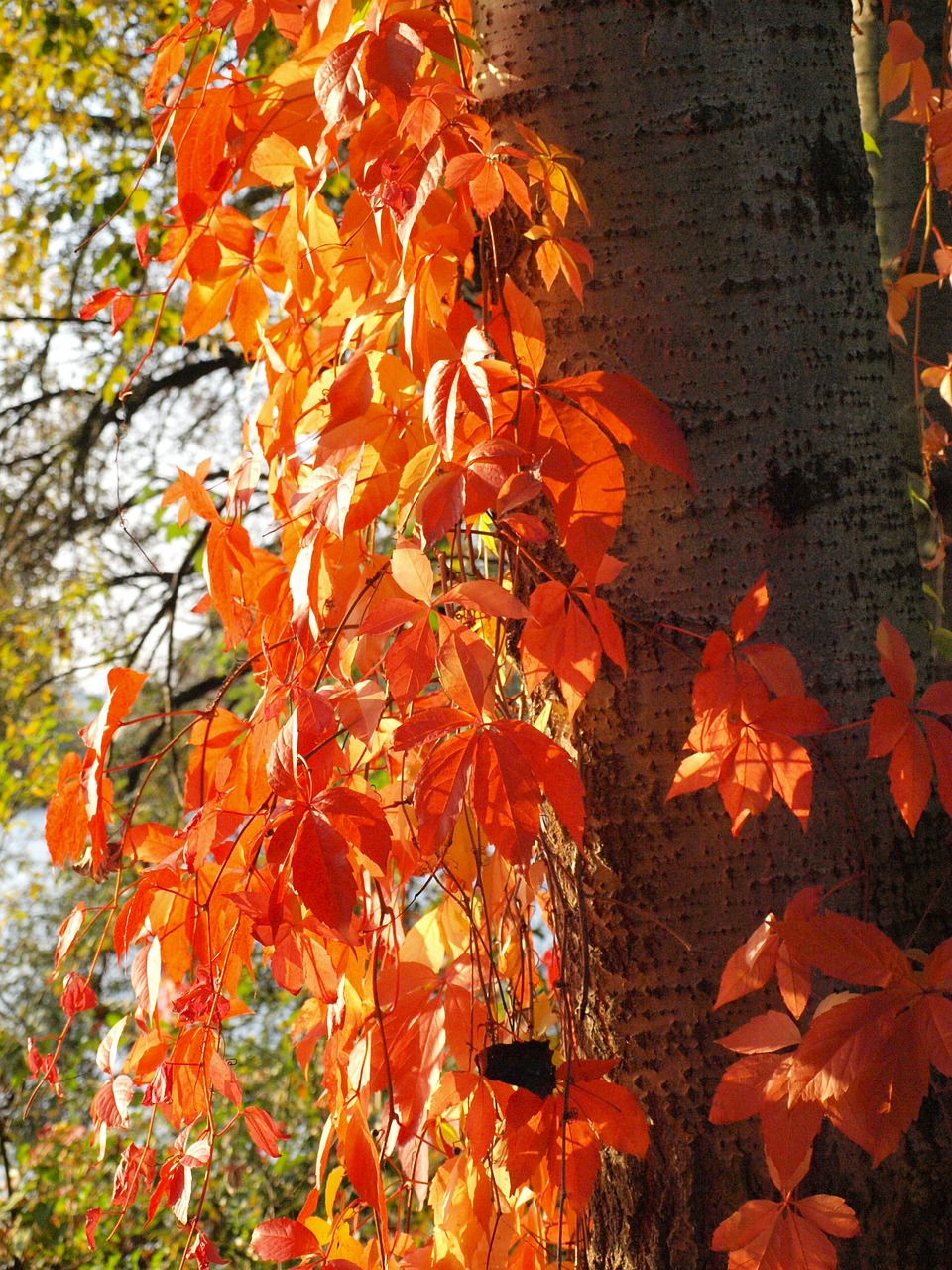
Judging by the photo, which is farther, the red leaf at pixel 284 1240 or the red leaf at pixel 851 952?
the red leaf at pixel 284 1240

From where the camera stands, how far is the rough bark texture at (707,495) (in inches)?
27.6

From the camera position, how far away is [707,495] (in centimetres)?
71

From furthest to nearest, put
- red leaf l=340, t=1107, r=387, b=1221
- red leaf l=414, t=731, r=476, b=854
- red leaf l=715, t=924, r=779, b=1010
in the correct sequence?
red leaf l=340, t=1107, r=387, b=1221 < red leaf l=715, t=924, r=779, b=1010 < red leaf l=414, t=731, r=476, b=854

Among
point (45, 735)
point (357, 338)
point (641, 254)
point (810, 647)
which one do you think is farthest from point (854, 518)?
point (45, 735)

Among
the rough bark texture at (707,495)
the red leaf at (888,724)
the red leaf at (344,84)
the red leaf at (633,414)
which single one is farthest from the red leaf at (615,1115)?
the red leaf at (344,84)

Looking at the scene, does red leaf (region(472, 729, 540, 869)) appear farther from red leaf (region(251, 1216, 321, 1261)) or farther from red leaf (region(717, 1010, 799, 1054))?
red leaf (region(251, 1216, 321, 1261))

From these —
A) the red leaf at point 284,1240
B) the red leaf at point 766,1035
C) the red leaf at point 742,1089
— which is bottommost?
the red leaf at point 284,1240

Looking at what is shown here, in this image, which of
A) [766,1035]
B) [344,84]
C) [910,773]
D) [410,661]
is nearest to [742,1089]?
[766,1035]

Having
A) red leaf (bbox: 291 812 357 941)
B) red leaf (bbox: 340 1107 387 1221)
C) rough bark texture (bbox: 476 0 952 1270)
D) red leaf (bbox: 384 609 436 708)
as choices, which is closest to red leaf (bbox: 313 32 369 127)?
rough bark texture (bbox: 476 0 952 1270)

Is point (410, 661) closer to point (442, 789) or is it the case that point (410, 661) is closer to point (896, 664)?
point (442, 789)

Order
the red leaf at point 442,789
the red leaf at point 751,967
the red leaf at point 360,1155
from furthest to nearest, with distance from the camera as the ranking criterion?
the red leaf at point 360,1155 → the red leaf at point 751,967 → the red leaf at point 442,789

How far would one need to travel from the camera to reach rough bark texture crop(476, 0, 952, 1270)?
0.70 meters

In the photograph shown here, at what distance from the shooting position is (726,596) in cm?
71

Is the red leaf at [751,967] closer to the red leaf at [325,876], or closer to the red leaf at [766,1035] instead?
the red leaf at [766,1035]
